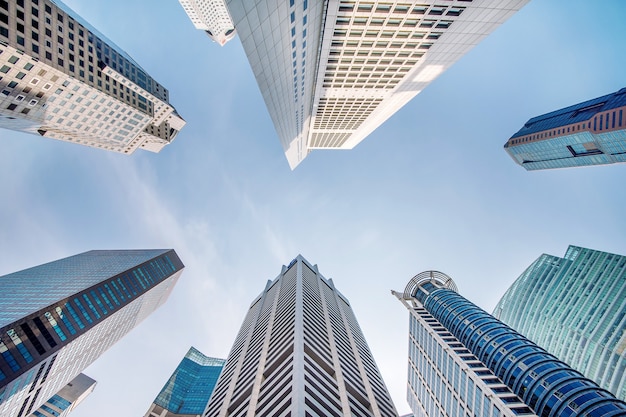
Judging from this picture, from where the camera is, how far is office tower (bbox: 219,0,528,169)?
31.9 metres

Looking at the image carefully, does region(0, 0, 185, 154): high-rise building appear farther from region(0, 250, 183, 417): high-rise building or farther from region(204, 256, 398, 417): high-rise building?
region(204, 256, 398, 417): high-rise building

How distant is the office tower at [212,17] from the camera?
6200 inches

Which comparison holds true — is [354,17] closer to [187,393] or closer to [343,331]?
[343,331]

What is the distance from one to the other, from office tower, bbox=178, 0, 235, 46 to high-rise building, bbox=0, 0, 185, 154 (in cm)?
7378

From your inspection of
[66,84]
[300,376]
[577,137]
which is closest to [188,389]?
[300,376]

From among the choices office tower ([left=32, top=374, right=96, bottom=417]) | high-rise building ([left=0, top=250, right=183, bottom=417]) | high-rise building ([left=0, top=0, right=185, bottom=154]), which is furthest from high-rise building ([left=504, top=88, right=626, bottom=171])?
office tower ([left=32, top=374, right=96, bottom=417])

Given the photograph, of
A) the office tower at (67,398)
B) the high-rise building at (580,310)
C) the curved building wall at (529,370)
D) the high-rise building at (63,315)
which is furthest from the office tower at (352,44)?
the office tower at (67,398)

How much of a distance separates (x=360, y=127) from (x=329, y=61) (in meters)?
34.1

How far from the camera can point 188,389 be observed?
118000mm

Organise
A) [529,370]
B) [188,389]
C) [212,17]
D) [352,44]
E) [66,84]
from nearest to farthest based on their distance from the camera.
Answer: [352,44], [529,370], [66,84], [188,389], [212,17]

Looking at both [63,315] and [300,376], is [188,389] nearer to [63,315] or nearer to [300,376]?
[63,315]

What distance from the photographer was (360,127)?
80438 millimetres

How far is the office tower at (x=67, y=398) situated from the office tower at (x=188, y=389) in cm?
3692

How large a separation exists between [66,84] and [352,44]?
63111mm
